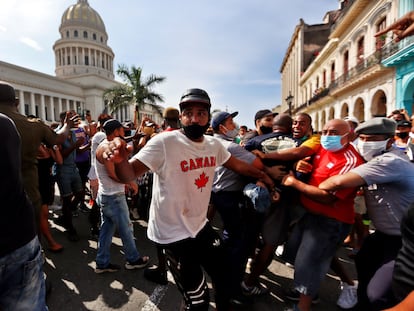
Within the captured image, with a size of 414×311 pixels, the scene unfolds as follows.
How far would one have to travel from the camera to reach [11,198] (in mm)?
1385

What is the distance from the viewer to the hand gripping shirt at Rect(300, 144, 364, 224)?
216cm

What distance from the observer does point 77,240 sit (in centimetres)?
425

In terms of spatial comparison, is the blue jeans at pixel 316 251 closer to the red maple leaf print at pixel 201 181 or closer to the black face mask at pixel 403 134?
the red maple leaf print at pixel 201 181

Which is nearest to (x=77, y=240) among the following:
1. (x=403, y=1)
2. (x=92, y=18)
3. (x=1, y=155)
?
(x=1, y=155)

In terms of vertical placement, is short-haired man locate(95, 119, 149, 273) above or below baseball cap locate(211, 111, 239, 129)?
below

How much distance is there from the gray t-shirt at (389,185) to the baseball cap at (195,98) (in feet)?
4.44

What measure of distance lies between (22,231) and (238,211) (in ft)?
6.44

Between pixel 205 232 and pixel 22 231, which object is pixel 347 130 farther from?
pixel 22 231

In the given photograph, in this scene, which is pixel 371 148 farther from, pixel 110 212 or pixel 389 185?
pixel 110 212

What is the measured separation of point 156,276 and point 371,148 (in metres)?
2.85

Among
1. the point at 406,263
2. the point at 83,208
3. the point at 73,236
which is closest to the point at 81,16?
the point at 83,208

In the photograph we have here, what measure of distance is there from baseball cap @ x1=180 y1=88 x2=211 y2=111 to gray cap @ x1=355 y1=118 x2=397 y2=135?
1422mm

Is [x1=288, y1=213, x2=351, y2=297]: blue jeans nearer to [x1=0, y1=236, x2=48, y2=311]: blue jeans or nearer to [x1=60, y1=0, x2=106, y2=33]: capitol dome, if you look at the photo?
[x1=0, y1=236, x2=48, y2=311]: blue jeans

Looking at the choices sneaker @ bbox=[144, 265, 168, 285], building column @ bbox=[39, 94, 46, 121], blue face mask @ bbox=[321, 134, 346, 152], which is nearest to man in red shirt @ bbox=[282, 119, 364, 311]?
blue face mask @ bbox=[321, 134, 346, 152]
